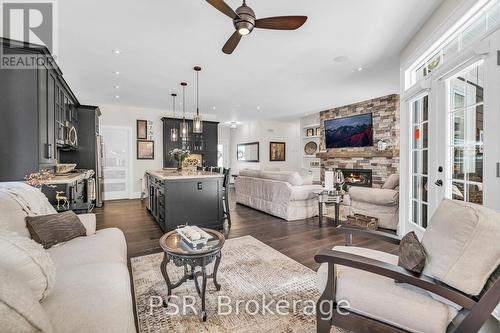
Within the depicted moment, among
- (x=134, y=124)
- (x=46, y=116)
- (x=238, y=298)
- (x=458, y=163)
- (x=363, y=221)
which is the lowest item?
(x=238, y=298)

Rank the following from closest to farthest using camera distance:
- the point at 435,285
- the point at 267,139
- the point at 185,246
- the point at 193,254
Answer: the point at 435,285
the point at 193,254
the point at 185,246
the point at 267,139

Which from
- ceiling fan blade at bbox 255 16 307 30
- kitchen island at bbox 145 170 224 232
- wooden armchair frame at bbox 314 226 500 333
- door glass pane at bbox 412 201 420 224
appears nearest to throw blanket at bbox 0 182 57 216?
kitchen island at bbox 145 170 224 232

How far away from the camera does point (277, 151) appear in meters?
9.59

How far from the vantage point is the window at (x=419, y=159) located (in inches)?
117

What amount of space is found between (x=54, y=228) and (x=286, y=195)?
3.36 meters

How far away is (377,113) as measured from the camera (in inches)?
243

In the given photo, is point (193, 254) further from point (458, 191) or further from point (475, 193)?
point (458, 191)

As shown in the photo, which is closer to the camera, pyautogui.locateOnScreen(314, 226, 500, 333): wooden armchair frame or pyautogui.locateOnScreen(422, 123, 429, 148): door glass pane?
pyautogui.locateOnScreen(314, 226, 500, 333): wooden armchair frame

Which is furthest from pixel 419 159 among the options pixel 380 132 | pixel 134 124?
pixel 134 124

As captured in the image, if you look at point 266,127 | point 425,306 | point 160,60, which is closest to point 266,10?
point 160,60

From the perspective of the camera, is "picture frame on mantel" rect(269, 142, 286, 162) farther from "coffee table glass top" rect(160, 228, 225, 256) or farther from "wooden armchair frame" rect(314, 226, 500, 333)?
"wooden armchair frame" rect(314, 226, 500, 333)

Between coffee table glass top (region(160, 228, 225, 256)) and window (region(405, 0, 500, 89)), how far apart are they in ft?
8.62

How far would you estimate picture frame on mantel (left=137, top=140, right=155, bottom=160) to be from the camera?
7.04 m

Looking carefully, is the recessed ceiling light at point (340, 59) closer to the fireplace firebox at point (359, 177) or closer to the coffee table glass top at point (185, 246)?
the coffee table glass top at point (185, 246)
